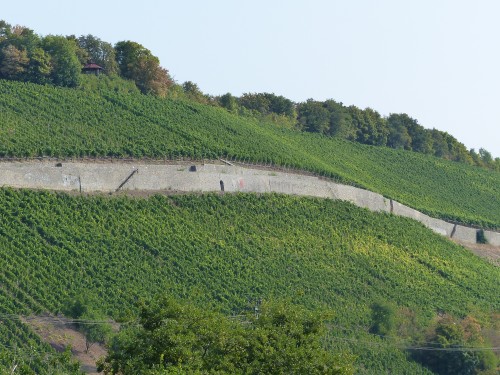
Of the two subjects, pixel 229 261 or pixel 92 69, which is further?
pixel 92 69

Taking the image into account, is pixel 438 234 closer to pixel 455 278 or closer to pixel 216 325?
pixel 455 278

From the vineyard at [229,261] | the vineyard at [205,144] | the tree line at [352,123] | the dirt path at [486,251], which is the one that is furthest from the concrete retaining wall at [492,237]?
the tree line at [352,123]

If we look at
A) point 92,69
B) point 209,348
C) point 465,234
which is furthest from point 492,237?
point 209,348

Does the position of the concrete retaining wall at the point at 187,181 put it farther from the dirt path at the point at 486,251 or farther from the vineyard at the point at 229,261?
the vineyard at the point at 229,261

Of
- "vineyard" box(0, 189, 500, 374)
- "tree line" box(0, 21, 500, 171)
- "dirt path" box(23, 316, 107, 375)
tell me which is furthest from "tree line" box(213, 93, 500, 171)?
"dirt path" box(23, 316, 107, 375)

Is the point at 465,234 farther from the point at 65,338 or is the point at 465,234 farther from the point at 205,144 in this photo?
the point at 65,338

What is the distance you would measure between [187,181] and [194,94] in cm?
2153

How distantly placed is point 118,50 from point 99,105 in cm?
861

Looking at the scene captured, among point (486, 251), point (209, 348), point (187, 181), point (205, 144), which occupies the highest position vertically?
point (205, 144)

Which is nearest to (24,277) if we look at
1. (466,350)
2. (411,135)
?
(466,350)

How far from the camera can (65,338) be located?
53.6 m

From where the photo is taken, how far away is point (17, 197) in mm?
62562

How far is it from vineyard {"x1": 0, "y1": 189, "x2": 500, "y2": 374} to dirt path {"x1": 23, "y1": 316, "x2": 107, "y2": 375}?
A: 66 cm

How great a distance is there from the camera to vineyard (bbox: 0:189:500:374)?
57.2m
